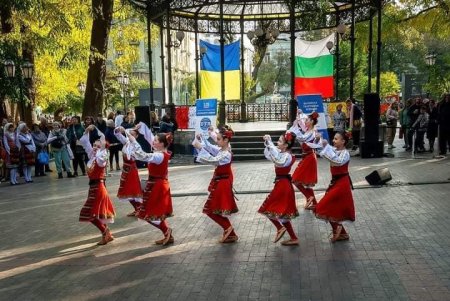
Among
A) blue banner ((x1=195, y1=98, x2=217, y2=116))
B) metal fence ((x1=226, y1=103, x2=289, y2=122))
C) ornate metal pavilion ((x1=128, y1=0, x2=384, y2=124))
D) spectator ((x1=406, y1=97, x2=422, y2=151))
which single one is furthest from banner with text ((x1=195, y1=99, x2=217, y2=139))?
metal fence ((x1=226, y1=103, x2=289, y2=122))

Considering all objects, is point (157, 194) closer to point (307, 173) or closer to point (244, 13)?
point (307, 173)

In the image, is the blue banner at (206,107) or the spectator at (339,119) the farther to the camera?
the spectator at (339,119)

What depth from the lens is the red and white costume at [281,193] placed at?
7102mm

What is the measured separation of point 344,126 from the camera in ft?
55.2

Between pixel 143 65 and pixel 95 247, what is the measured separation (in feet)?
195

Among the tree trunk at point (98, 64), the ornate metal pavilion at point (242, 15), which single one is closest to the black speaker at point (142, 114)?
the ornate metal pavilion at point (242, 15)

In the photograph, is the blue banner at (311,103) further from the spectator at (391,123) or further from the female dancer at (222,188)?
the female dancer at (222,188)

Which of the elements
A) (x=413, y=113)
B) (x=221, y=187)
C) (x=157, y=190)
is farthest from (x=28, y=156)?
(x=413, y=113)

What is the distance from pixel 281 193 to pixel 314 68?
1417 cm

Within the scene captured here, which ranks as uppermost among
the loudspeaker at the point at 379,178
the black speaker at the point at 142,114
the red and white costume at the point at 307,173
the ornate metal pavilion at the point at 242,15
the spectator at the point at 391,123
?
the ornate metal pavilion at the point at 242,15

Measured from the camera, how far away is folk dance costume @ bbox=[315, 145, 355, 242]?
7180 mm

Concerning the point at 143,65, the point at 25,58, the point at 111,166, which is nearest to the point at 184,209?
the point at 111,166

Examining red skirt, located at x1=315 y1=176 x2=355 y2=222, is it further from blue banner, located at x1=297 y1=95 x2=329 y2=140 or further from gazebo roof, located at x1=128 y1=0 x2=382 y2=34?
gazebo roof, located at x1=128 y1=0 x2=382 y2=34

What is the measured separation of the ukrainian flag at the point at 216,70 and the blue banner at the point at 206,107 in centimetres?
532
